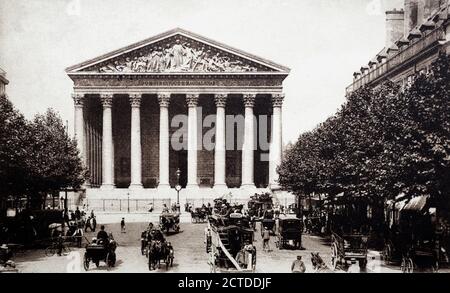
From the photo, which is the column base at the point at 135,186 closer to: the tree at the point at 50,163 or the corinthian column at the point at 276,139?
the tree at the point at 50,163

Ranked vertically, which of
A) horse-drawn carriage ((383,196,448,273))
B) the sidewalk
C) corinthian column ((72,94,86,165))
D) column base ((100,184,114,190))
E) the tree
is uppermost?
corinthian column ((72,94,86,165))

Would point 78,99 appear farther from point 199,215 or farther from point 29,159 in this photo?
point 29,159

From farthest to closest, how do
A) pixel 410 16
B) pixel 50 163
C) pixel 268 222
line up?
pixel 410 16 → pixel 50 163 → pixel 268 222

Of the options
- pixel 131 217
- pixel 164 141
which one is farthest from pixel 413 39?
pixel 164 141

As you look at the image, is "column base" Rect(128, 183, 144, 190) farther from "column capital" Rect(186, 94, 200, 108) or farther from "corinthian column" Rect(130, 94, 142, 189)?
"column capital" Rect(186, 94, 200, 108)

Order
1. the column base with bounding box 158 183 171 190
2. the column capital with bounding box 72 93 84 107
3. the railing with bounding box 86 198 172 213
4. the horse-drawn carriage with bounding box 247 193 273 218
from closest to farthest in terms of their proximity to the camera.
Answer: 1. the horse-drawn carriage with bounding box 247 193 273 218
2. the railing with bounding box 86 198 172 213
3. the column capital with bounding box 72 93 84 107
4. the column base with bounding box 158 183 171 190

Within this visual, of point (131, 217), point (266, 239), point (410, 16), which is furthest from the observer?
point (131, 217)

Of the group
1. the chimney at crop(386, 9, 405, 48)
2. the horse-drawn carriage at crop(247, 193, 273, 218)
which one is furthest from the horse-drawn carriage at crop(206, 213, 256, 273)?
the chimney at crop(386, 9, 405, 48)
